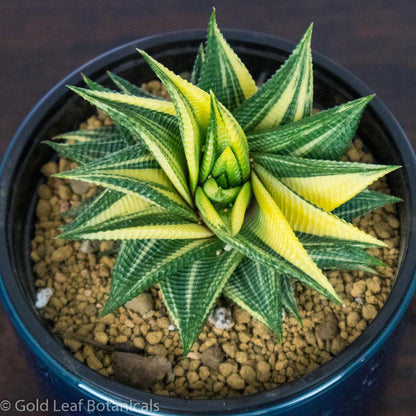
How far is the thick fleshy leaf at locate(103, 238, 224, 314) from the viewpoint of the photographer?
0.54 meters

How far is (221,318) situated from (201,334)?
3cm

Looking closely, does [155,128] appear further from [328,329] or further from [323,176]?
[328,329]

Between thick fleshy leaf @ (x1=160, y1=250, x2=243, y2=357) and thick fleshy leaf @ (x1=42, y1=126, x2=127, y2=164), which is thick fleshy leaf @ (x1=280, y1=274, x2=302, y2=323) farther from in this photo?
thick fleshy leaf @ (x1=42, y1=126, x2=127, y2=164)

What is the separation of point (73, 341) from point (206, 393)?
0.14 meters

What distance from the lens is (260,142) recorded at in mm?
562

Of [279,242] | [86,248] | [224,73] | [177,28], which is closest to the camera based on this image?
[279,242]

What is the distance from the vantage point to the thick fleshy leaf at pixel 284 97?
1.90 feet

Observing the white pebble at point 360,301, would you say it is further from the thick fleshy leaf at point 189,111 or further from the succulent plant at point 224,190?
the thick fleshy leaf at point 189,111

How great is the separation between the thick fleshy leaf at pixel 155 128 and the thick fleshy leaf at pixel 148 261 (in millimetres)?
39

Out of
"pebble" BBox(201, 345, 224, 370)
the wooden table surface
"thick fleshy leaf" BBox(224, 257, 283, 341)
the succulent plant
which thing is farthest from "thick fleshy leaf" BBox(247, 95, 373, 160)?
the wooden table surface

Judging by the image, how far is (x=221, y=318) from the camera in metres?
0.66

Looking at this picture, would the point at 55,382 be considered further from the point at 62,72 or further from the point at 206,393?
the point at 62,72

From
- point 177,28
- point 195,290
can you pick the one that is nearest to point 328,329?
point 195,290
